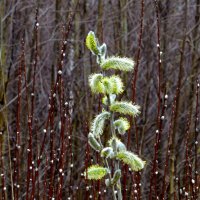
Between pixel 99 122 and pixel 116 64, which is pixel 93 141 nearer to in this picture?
pixel 99 122

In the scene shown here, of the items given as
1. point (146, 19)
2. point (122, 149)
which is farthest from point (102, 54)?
point (146, 19)

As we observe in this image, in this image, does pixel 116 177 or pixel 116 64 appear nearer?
pixel 116 177

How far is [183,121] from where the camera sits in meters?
11.0

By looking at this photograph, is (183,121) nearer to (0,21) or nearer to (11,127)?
(11,127)

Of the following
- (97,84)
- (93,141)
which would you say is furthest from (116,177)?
(97,84)

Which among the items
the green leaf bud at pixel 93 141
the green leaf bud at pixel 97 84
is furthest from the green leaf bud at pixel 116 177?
the green leaf bud at pixel 97 84

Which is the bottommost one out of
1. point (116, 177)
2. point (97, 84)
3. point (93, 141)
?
point (116, 177)

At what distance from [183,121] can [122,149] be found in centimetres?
899

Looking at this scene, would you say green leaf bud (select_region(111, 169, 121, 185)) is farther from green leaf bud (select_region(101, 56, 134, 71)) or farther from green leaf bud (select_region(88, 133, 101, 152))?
green leaf bud (select_region(101, 56, 134, 71))

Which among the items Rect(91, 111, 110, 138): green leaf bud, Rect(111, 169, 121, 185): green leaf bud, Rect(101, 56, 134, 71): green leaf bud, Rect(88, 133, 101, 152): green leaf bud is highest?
Rect(101, 56, 134, 71): green leaf bud

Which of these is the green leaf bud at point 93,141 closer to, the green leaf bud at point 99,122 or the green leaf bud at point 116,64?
the green leaf bud at point 99,122

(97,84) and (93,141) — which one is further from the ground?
(97,84)

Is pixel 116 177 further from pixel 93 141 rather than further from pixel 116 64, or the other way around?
pixel 116 64

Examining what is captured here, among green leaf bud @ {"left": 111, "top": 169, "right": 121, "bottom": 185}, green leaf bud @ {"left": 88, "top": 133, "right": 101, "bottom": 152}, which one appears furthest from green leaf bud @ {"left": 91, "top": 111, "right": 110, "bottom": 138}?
green leaf bud @ {"left": 111, "top": 169, "right": 121, "bottom": 185}
